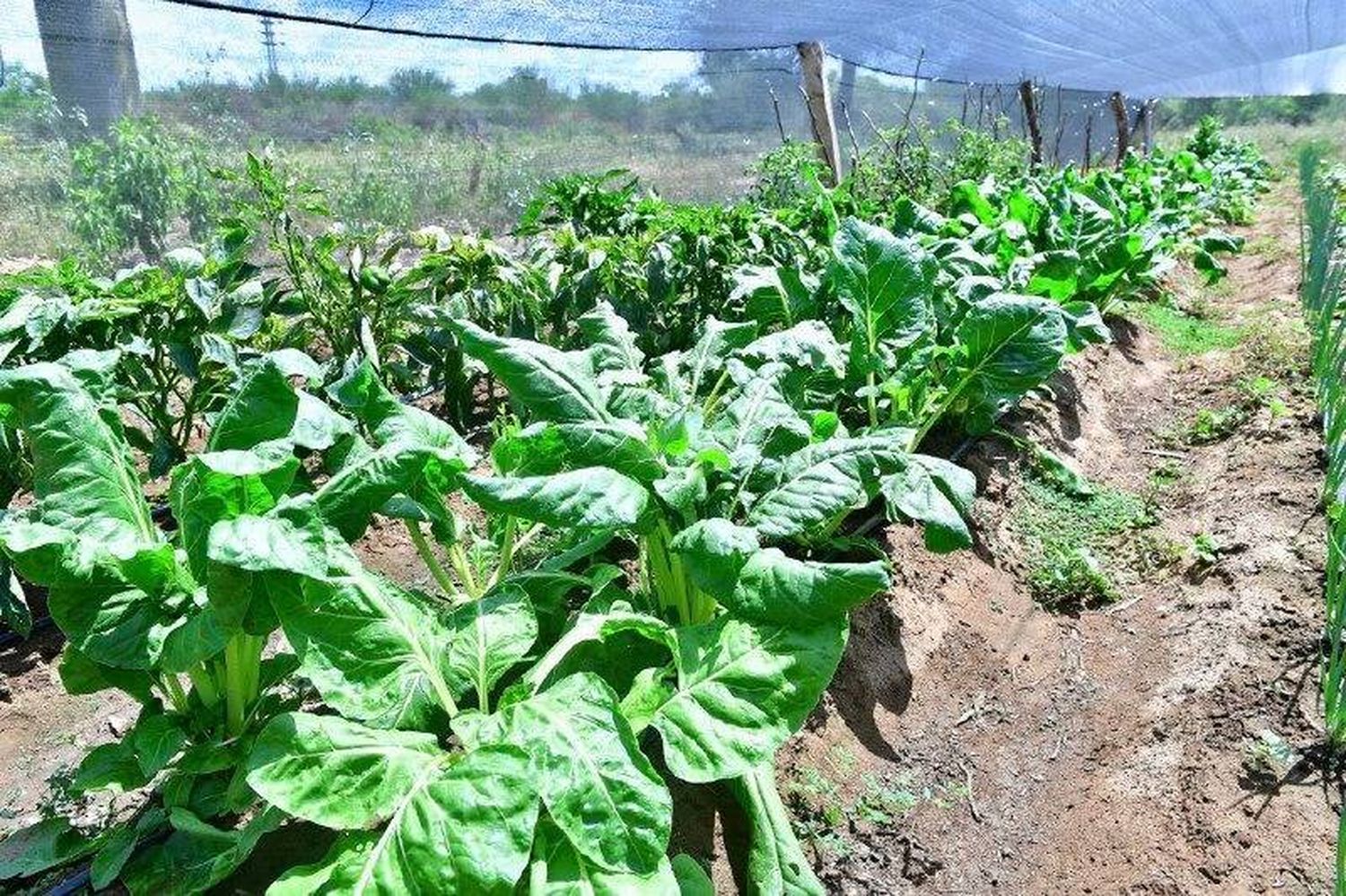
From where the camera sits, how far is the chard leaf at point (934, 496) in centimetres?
216

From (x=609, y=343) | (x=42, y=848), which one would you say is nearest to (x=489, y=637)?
(x=42, y=848)

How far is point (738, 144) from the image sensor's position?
24.7ft

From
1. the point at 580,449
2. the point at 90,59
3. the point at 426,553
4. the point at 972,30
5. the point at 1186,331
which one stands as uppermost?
the point at 972,30

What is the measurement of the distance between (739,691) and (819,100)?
6.15 metres

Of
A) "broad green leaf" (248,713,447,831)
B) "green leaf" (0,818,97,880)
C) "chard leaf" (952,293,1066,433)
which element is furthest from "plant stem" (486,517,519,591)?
"chard leaf" (952,293,1066,433)

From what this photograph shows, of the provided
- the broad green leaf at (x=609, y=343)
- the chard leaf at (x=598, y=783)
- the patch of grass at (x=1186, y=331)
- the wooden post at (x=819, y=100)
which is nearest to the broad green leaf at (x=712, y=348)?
the broad green leaf at (x=609, y=343)

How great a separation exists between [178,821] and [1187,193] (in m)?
9.02

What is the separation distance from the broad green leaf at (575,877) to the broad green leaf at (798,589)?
455 millimetres

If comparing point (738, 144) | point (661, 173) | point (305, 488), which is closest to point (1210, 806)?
point (305, 488)

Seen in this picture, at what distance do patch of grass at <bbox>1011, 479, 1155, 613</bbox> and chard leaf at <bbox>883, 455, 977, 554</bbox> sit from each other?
2.91 feet

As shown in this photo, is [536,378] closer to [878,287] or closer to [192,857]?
[192,857]

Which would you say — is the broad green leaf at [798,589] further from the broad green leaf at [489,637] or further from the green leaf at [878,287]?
the green leaf at [878,287]

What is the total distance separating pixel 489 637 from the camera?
5.65 feet

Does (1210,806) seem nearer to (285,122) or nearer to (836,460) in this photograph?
(836,460)
